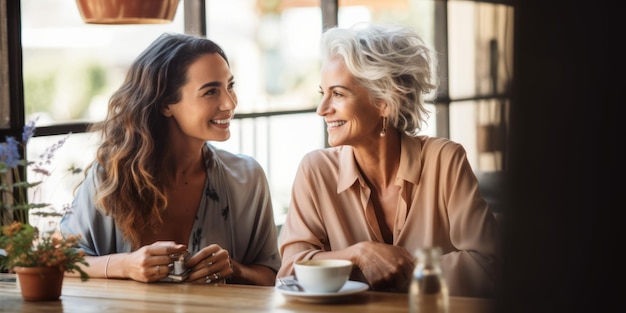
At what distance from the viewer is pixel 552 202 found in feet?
1.31

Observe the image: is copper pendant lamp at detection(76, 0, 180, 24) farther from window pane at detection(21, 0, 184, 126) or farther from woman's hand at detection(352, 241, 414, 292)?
woman's hand at detection(352, 241, 414, 292)

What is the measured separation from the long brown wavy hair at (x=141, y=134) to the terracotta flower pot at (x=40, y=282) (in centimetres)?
61

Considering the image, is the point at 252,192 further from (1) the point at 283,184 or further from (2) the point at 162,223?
(1) the point at 283,184

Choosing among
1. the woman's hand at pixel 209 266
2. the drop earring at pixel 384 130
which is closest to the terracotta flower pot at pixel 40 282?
the woman's hand at pixel 209 266

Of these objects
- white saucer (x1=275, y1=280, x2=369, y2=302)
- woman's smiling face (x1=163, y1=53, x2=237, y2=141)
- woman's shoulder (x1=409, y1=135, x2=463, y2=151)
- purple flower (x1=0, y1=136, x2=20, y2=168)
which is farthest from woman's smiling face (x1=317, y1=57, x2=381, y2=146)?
purple flower (x1=0, y1=136, x2=20, y2=168)

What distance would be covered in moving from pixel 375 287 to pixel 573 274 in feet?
6.29

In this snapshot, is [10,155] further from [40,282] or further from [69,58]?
[69,58]

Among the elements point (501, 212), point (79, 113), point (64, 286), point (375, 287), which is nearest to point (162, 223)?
point (64, 286)

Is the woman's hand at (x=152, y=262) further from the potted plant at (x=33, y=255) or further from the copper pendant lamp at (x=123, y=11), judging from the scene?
the copper pendant lamp at (x=123, y=11)

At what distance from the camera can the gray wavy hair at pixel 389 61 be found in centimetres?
260

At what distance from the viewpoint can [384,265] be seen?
2264mm

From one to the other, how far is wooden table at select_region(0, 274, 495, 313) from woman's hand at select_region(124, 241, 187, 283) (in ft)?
0.09

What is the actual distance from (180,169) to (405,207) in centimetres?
77

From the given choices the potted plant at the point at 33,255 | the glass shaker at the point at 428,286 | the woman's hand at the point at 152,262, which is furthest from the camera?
the woman's hand at the point at 152,262
